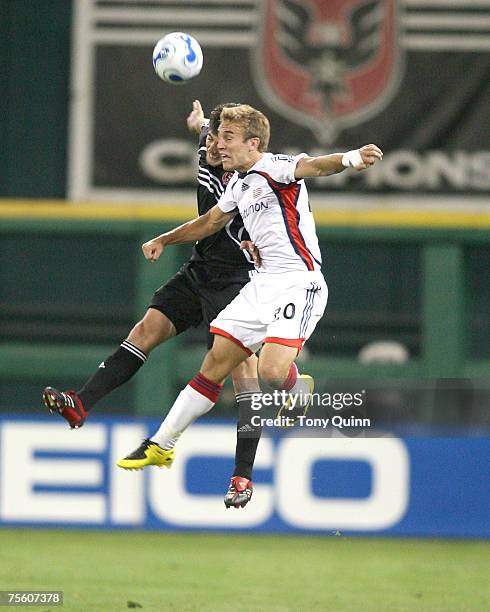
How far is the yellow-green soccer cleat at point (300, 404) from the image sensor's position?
9039 mm

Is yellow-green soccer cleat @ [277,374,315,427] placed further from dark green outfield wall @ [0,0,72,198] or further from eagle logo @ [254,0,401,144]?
dark green outfield wall @ [0,0,72,198]

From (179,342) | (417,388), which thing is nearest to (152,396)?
(179,342)

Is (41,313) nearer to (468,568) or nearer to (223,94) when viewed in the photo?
(223,94)

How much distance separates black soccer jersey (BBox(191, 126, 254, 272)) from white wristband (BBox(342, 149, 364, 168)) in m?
1.20

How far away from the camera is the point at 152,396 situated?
14.8m

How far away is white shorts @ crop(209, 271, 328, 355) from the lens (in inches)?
346

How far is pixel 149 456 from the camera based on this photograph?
896 centimetres

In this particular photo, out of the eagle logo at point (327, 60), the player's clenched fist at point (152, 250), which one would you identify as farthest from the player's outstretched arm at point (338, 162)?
the eagle logo at point (327, 60)

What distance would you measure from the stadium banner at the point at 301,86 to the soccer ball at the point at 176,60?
19.6 ft

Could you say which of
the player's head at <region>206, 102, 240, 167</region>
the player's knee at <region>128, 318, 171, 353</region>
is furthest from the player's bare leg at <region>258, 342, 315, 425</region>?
the player's head at <region>206, 102, 240, 167</region>

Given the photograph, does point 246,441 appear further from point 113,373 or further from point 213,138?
point 213,138

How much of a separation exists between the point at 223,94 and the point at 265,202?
21.0 feet

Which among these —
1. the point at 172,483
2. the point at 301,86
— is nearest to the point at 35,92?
the point at 301,86

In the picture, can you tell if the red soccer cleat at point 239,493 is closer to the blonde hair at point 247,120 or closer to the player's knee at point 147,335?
the player's knee at point 147,335
